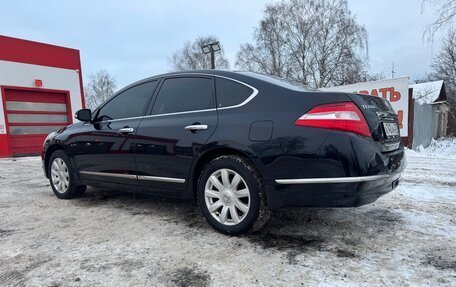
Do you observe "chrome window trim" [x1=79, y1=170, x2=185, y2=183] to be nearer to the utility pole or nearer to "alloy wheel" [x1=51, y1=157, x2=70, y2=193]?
"alloy wheel" [x1=51, y1=157, x2=70, y2=193]

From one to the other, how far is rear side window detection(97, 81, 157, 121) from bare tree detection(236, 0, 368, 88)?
25092 millimetres

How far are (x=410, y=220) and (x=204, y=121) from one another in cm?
228

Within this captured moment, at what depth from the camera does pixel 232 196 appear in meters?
2.85

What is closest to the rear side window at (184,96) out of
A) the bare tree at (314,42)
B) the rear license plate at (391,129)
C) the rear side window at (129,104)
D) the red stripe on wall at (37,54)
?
the rear side window at (129,104)

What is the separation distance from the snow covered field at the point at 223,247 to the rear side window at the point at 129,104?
114 centimetres

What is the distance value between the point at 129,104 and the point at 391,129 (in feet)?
9.30

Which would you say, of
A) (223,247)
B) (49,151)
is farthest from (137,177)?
(49,151)

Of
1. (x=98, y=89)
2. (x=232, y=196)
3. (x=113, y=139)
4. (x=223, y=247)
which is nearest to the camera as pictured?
(x=223, y=247)

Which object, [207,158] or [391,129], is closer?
[391,129]

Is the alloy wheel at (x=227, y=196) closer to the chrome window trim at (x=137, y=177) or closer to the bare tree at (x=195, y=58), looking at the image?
the chrome window trim at (x=137, y=177)

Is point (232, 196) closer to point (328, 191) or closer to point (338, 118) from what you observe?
point (328, 191)

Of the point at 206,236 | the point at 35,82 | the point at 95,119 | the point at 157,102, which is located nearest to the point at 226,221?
the point at 206,236

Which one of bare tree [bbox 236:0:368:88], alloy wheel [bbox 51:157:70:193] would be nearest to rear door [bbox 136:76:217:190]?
alloy wheel [bbox 51:157:70:193]

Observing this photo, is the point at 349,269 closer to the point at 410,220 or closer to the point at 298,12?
the point at 410,220
